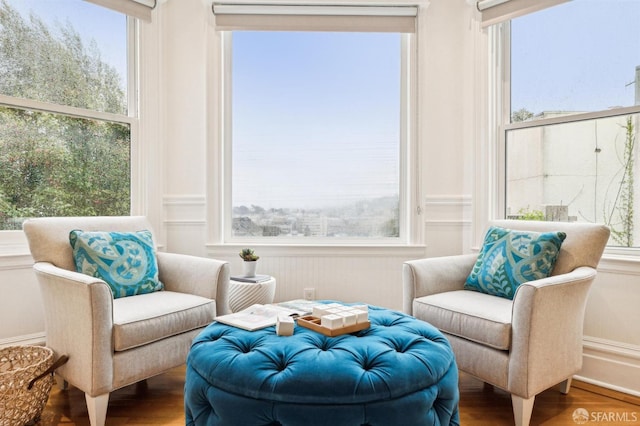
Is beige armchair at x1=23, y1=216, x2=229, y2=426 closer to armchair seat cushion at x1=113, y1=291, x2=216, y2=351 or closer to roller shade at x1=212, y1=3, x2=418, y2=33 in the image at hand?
armchair seat cushion at x1=113, y1=291, x2=216, y2=351

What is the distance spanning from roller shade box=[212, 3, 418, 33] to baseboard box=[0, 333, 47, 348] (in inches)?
91.3

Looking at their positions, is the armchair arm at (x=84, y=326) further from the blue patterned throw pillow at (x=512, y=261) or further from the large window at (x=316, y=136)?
the blue patterned throw pillow at (x=512, y=261)

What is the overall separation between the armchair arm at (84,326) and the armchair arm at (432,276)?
1.48m

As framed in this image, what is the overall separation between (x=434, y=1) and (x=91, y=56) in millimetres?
2455

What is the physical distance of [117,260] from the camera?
6.67ft

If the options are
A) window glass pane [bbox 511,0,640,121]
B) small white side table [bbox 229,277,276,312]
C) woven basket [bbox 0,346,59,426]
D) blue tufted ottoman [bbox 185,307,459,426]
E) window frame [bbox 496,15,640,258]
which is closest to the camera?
blue tufted ottoman [bbox 185,307,459,426]

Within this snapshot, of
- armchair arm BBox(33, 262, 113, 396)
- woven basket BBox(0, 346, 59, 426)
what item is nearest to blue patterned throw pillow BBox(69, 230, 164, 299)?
armchair arm BBox(33, 262, 113, 396)

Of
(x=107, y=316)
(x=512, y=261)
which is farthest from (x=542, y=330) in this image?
→ (x=107, y=316)

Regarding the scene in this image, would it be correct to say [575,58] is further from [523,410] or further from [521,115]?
[523,410]

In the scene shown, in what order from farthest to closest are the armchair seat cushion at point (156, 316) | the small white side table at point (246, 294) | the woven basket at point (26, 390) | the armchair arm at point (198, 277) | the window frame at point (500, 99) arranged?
the window frame at point (500, 99) < the small white side table at point (246, 294) < the armchair arm at point (198, 277) < the armchair seat cushion at point (156, 316) < the woven basket at point (26, 390)

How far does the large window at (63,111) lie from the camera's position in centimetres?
230

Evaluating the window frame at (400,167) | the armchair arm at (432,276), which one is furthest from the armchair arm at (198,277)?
the armchair arm at (432,276)

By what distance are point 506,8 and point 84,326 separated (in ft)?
9.94

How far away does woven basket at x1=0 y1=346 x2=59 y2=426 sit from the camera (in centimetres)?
156
